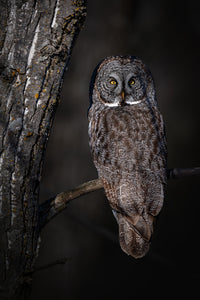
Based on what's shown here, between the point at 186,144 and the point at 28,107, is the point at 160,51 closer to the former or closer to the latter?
the point at 186,144

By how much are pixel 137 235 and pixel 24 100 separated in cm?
108

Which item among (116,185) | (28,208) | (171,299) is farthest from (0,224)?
(171,299)

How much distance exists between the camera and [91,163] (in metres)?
4.03

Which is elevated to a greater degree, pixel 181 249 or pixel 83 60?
pixel 83 60

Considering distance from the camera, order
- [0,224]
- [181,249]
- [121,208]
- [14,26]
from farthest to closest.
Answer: [181,249]
[121,208]
[0,224]
[14,26]

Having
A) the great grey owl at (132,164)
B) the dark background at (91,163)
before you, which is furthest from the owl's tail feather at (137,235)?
the dark background at (91,163)

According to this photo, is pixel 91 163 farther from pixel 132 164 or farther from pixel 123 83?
pixel 132 164

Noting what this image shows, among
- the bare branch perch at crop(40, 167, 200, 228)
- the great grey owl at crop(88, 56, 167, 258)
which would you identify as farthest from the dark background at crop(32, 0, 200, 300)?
the bare branch perch at crop(40, 167, 200, 228)

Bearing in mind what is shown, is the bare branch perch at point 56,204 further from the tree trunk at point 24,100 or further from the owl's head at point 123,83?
the owl's head at point 123,83

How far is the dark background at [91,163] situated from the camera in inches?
154

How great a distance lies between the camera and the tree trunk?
110 centimetres

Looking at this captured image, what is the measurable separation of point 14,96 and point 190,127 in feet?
10.2

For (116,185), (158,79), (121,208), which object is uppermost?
(158,79)

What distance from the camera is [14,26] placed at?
1.09 meters
